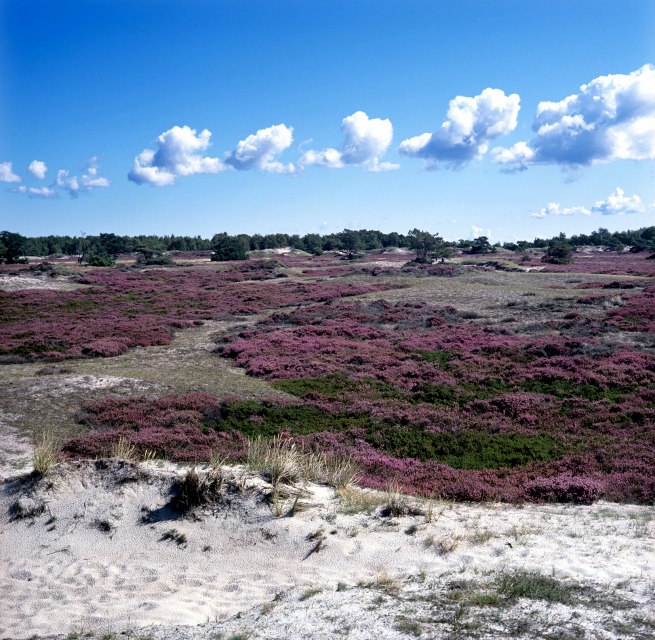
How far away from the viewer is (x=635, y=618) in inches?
249

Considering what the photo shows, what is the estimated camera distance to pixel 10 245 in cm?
8812

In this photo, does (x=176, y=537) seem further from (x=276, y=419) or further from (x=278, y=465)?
(x=276, y=419)

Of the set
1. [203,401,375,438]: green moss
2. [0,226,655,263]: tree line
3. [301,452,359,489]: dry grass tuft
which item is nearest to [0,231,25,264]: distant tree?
[0,226,655,263]: tree line

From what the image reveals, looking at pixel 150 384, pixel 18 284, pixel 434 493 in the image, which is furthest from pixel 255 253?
pixel 434 493

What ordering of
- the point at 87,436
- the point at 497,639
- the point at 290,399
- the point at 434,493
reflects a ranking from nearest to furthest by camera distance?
the point at 497,639
the point at 434,493
the point at 87,436
the point at 290,399

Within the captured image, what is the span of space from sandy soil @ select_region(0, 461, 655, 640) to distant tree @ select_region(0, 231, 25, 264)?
90.8 m

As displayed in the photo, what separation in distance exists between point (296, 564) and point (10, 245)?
96780 mm

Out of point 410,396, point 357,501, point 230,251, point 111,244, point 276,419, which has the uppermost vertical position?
point 111,244

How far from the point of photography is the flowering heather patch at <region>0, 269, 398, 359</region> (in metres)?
28.7

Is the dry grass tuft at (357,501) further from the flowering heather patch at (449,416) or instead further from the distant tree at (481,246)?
the distant tree at (481,246)

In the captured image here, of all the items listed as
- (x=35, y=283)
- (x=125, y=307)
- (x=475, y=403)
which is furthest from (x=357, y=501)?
(x=35, y=283)

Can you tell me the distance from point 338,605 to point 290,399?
12.0 metres

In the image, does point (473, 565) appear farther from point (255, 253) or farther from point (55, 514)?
point (255, 253)

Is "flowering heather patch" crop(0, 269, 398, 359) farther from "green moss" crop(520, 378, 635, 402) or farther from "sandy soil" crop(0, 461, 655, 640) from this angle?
"green moss" crop(520, 378, 635, 402)
